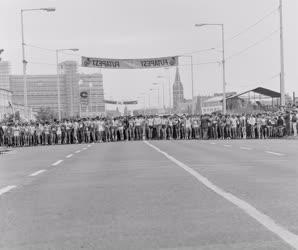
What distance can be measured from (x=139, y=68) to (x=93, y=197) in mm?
42887

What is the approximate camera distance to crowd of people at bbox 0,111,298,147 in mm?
41688

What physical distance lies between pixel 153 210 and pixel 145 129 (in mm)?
36017

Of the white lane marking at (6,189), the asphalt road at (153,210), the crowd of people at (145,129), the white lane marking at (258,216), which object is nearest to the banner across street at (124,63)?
the crowd of people at (145,129)

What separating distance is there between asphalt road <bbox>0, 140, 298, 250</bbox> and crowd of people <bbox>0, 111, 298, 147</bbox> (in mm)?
28081

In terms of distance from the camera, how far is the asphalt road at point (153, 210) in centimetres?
637

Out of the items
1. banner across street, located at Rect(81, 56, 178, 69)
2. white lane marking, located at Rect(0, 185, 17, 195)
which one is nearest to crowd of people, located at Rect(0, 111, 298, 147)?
banner across street, located at Rect(81, 56, 178, 69)

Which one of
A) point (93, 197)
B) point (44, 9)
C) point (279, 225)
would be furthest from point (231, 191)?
point (44, 9)

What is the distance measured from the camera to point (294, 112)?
1567 inches

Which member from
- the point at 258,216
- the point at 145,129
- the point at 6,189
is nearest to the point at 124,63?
the point at 145,129

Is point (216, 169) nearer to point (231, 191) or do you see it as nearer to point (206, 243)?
point (231, 191)

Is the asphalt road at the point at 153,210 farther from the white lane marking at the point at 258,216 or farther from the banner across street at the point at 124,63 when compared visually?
the banner across street at the point at 124,63

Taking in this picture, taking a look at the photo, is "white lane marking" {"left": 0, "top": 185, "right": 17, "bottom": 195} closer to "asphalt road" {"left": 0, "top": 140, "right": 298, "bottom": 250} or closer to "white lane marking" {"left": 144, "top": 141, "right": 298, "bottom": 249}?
"asphalt road" {"left": 0, "top": 140, "right": 298, "bottom": 250}

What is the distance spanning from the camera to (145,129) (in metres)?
44.3

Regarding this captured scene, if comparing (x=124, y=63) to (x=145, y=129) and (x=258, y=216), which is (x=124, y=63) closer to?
(x=145, y=129)
